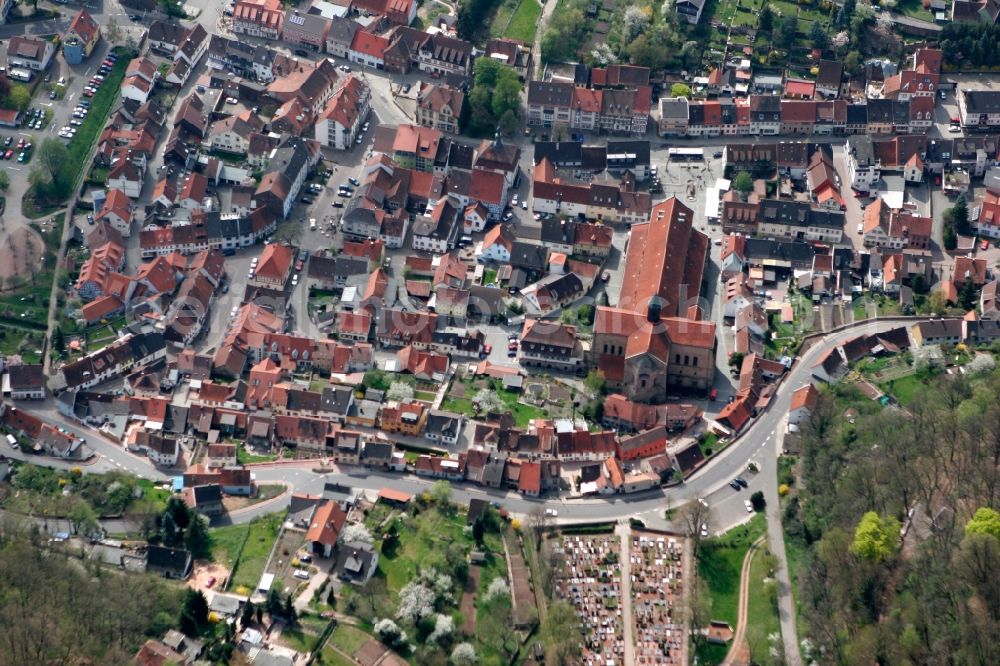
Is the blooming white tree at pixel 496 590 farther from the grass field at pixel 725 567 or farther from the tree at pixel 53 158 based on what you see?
the tree at pixel 53 158

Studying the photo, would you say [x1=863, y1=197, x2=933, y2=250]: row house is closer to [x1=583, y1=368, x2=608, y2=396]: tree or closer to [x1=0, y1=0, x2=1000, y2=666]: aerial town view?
[x1=0, y1=0, x2=1000, y2=666]: aerial town view

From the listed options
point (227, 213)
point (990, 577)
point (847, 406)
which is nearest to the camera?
point (990, 577)

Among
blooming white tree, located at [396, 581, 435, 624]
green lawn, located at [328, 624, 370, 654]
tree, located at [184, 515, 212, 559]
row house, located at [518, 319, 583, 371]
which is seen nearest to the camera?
green lawn, located at [328, 624, 370, 654]

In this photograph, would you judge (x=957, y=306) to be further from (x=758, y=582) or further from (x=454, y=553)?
(x=454, y=553)

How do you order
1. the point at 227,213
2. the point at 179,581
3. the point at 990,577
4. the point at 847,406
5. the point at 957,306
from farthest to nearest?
1. the point at 227,213
2. the point at 957,306
3. the point at 847,406
4. the point at 179,581
5. the point at 990,577

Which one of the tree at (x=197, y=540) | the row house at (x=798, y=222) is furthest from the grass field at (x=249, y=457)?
the row house at (x=798, y=222)

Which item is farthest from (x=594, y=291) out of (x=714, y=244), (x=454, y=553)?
(x=454, y=553)

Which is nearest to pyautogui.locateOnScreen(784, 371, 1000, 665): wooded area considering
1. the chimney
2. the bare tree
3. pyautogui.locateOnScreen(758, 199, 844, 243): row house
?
the bare tree
